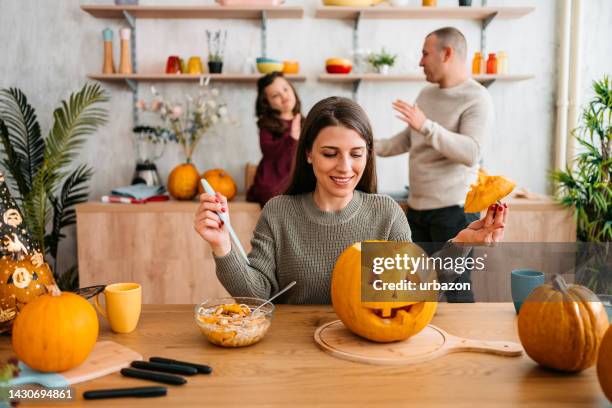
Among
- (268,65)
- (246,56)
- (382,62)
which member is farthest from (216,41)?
(382,62)

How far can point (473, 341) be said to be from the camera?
0.98m

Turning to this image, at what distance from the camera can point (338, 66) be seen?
3248 mm

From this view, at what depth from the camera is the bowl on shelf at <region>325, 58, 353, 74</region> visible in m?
3.25

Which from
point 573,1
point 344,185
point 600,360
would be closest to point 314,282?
point 344,185

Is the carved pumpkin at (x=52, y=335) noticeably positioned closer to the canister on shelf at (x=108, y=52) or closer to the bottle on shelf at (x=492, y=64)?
the canister on shelf at (x=108, y=52)

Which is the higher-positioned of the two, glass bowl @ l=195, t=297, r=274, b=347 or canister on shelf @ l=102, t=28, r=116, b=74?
canister on shelf @ l=102, t=28, r=116, b=74

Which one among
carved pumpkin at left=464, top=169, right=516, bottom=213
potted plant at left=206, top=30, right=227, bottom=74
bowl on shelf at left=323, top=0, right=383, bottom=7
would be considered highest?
bowl on shelf at left=323, top=0, right=383, bottom=7

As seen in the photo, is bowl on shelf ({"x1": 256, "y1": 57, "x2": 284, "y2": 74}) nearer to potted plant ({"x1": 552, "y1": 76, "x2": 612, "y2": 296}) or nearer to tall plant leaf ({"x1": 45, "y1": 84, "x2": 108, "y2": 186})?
tall plant leaf ({"x1": 45, "y1": 84, "x2": 108, "y2": 186})

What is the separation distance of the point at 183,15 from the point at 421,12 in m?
1.49

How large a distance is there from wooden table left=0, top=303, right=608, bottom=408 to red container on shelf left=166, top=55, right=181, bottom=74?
2.52m

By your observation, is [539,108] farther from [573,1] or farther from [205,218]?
[205,218]

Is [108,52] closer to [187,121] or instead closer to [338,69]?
[187,121]

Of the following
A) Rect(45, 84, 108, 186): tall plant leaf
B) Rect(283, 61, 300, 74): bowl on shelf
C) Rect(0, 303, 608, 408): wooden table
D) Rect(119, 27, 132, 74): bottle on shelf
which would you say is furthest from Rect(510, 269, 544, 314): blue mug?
Rect(119, 27, 132, 74): bottle on shelf

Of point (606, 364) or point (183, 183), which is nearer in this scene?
point (606, 364)
